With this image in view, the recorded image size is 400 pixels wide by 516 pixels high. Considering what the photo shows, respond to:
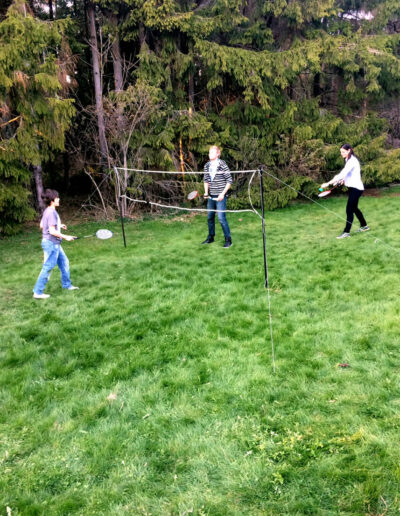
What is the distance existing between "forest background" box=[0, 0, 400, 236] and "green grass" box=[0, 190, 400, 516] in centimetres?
644

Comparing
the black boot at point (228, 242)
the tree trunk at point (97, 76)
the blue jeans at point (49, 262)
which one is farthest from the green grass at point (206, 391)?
the tree trunk at point (97, 76)

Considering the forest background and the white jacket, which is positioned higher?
the forest background

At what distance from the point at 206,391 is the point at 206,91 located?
12862 mm

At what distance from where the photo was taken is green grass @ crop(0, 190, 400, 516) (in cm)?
248

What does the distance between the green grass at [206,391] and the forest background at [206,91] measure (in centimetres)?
644

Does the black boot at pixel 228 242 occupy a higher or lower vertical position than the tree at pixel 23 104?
lower

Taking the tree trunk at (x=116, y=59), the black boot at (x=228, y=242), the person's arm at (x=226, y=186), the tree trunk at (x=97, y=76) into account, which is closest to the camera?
the person's arm at (x=226, y=186)

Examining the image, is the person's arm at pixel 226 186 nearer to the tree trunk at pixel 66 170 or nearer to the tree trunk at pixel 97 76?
the tree trunk at pixel 97 76

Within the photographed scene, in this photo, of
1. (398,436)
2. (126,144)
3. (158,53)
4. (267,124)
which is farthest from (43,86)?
(398,436)

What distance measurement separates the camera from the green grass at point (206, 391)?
2.48 m

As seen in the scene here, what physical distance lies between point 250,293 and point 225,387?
221 cm

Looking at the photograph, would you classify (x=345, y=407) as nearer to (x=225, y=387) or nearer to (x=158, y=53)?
(x=225, y=387)

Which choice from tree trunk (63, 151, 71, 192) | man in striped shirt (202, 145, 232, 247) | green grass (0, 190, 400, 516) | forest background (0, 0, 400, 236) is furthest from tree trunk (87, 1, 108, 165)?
green grass (0, 190, 400, 516)

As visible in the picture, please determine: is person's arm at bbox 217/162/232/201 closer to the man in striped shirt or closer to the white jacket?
the man in striped shirt
